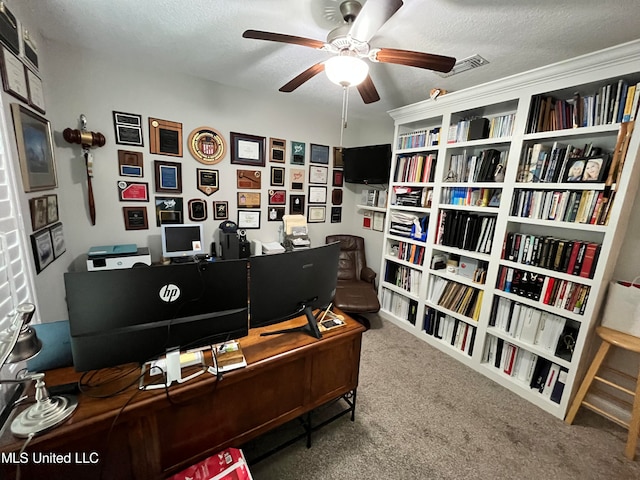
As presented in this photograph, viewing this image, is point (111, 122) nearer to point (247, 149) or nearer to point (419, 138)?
point (247, 149)

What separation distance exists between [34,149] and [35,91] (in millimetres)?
434

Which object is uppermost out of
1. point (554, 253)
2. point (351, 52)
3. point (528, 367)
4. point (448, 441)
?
point (351, 52)

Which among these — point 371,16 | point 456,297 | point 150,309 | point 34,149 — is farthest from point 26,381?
point 456,297

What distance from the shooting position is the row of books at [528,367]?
195 centimetres

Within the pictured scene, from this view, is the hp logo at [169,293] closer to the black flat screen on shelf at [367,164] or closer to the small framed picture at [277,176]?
the small framed picture at [277,176]

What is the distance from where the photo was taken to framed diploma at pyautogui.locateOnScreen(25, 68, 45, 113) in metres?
1.62

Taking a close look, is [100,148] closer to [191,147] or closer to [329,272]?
[191,147]

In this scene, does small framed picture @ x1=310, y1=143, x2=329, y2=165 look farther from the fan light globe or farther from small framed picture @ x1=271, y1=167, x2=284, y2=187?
the fan light globe

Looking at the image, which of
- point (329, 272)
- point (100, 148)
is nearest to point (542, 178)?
point (329, 272)

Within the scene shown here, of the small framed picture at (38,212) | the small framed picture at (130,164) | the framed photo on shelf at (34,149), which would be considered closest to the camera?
the framed photo on shelf at (34,149)

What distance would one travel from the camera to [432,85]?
2.31 metres

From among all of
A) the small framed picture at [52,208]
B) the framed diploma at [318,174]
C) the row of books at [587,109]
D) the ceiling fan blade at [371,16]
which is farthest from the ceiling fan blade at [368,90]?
the small framed picture at [52,208]

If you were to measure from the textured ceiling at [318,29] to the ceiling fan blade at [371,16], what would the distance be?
12.2 inches

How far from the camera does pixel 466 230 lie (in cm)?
242
